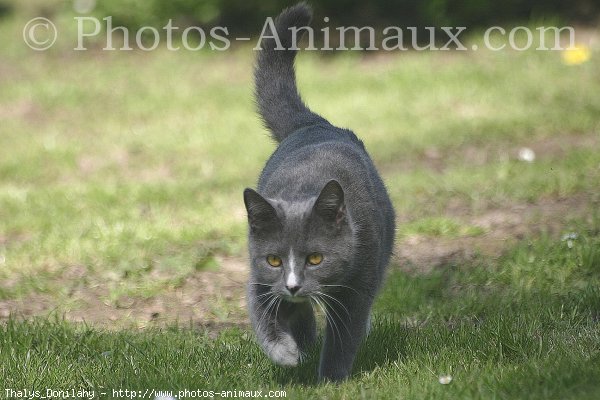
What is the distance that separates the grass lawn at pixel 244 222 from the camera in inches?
153

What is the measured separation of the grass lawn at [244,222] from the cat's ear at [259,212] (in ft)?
2.17

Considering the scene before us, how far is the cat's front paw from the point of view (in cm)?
374

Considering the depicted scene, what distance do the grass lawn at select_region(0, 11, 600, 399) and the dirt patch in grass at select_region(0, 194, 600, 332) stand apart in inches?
0.7

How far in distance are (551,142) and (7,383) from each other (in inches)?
213

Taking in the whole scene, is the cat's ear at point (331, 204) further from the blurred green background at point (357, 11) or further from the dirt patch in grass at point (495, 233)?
the blurred green background at point (357, 11)

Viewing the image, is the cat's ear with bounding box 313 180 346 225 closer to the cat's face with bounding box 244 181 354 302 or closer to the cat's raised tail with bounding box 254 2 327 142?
the cat's face with bounding box 244 181 354 302

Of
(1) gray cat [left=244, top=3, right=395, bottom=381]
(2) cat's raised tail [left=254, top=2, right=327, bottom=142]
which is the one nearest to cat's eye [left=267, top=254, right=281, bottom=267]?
(1) gray cat [left=244, top=3, right=395, bottom=381]

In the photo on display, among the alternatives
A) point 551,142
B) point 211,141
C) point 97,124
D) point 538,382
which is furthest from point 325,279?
point 97,124

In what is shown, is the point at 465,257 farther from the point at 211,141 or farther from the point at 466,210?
the point at 211,141

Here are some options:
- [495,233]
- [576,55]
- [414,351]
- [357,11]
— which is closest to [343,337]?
[414,351]

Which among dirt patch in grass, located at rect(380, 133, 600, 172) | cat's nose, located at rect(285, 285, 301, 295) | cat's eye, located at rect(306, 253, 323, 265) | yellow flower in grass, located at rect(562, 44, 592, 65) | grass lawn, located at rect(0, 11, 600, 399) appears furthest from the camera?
yellow flower in grass, located at rect(562, 44, 592, 65)

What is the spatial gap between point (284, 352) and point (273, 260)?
40 cm

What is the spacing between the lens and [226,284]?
546cm

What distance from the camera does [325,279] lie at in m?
3.65
